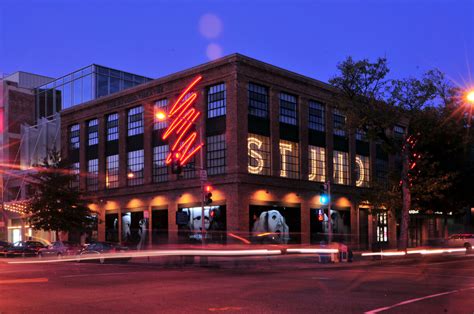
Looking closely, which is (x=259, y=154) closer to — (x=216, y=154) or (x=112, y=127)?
(x=216, y=154)

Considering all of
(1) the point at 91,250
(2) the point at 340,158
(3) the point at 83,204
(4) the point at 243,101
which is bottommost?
(1) the point at 91,250

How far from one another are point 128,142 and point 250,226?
15125 millimetres

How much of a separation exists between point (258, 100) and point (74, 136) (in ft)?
73.8

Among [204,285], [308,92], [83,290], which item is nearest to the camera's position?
[83,290]

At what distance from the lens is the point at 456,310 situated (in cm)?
1128

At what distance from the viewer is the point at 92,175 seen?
2016 inches

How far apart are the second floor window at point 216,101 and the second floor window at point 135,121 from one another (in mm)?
8498

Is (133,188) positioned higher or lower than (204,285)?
higher

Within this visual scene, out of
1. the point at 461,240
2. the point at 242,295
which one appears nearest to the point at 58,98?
the point at 461,240

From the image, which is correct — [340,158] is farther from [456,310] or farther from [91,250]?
[456,310]

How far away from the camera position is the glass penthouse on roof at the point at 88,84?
5828 cm

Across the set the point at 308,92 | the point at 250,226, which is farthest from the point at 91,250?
the point at 308,92

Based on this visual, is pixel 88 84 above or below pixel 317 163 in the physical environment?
above

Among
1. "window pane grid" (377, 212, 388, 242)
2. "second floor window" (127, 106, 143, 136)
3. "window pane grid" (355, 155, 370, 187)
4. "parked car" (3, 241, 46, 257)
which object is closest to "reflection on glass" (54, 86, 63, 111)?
"second floor window" (127, 106, 143, 136)
